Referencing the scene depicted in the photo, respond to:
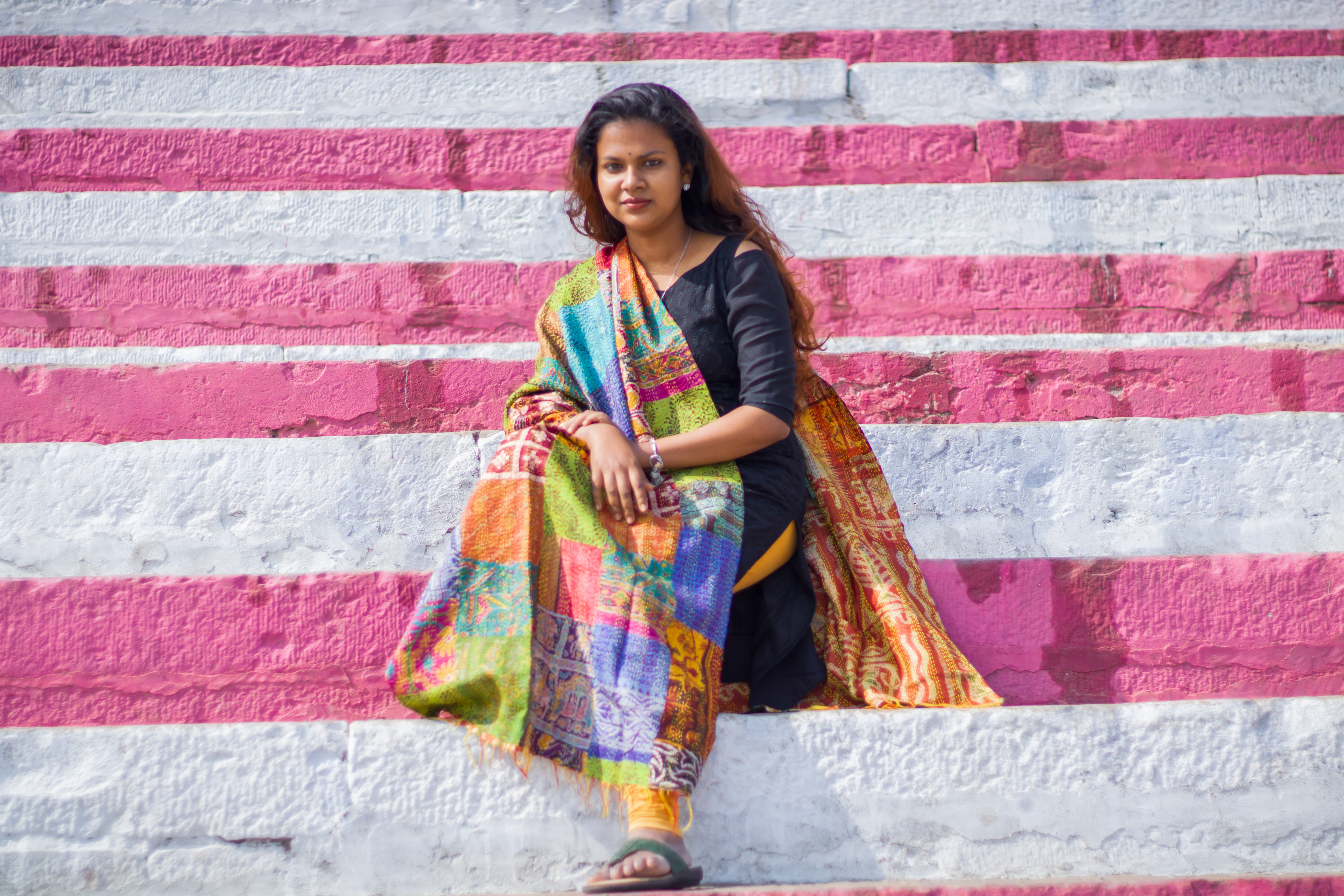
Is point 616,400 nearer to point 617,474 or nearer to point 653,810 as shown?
point 617,474

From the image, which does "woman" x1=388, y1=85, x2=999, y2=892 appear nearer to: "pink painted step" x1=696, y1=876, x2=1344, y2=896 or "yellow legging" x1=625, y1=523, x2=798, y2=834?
"yellow legging" x1=625, y1=523, x2=798, y2=834

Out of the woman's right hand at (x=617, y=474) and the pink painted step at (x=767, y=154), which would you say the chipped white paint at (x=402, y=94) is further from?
the woman's right hand at (x=617, y=474)

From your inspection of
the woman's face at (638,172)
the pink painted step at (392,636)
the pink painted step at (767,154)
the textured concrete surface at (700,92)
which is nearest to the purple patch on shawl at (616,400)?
the woman's face at (638,172)

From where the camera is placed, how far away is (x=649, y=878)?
168 centimetres

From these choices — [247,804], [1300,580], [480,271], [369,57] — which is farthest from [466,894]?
[369,57]

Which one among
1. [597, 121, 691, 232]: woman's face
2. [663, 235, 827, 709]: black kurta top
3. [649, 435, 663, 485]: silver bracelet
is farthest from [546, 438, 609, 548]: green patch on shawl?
[597, 121, 691, 232]: woman's face

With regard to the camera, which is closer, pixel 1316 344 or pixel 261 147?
pixel 1316 344

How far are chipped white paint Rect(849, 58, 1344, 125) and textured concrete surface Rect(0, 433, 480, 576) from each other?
1.75 m

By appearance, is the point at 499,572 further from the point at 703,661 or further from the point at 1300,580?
the point at 1300,580

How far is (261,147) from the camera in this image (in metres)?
3.13

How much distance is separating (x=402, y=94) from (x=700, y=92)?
0.93 meters

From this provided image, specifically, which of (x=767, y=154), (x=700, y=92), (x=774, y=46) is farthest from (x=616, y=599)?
(x=774, y=46)

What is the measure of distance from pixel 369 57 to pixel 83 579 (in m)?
1.82

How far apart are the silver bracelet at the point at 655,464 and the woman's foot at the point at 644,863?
0.66 m
